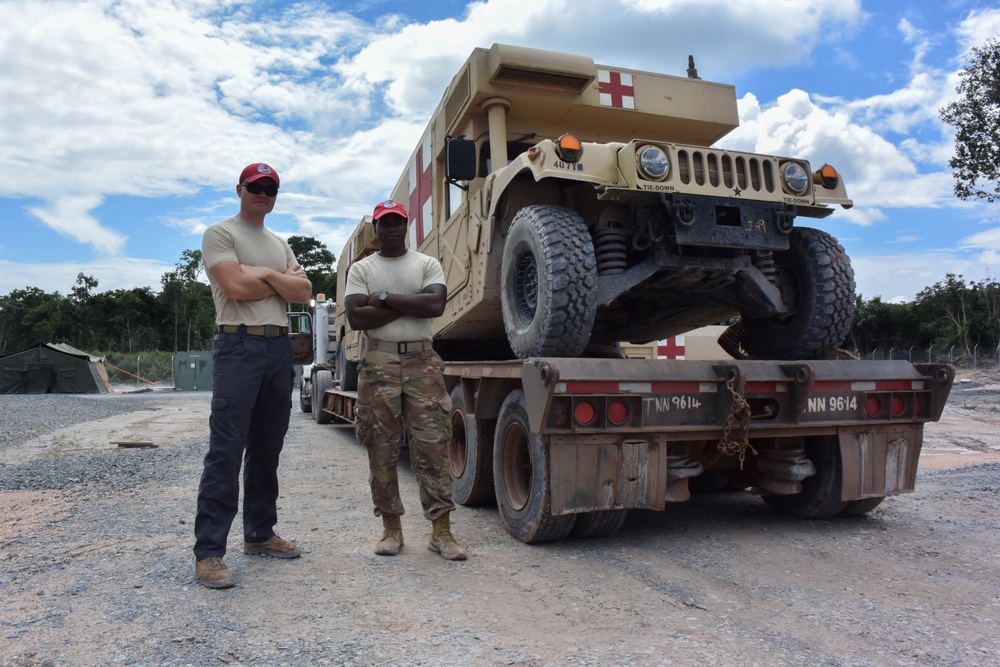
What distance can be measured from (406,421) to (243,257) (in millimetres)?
1229

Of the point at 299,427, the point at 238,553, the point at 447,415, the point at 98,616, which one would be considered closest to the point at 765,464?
the point at 447,415

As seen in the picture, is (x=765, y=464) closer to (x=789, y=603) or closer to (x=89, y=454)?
(x=789, y=603)

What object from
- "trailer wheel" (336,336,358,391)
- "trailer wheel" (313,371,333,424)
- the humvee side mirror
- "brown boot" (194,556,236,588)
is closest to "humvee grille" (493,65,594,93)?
the humvee side mirror

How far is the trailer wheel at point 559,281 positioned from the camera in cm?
414

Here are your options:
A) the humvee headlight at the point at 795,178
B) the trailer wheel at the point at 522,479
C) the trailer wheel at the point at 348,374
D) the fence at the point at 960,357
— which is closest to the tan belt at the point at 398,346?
the trailer wheel at the point at 522,479

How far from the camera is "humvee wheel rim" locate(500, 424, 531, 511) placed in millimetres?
4527

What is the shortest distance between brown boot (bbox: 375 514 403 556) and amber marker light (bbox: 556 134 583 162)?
2.24 m

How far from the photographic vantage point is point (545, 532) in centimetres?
411

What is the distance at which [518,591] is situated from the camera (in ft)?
11.0

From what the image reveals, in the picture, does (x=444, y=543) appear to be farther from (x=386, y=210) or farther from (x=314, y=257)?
(x=314, y=257)

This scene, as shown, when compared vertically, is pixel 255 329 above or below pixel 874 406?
above

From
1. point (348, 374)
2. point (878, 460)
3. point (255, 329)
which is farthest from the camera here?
point (348, 374)

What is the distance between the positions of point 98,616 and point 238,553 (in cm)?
103

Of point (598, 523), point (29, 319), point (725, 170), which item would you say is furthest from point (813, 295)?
point (29, 319)
